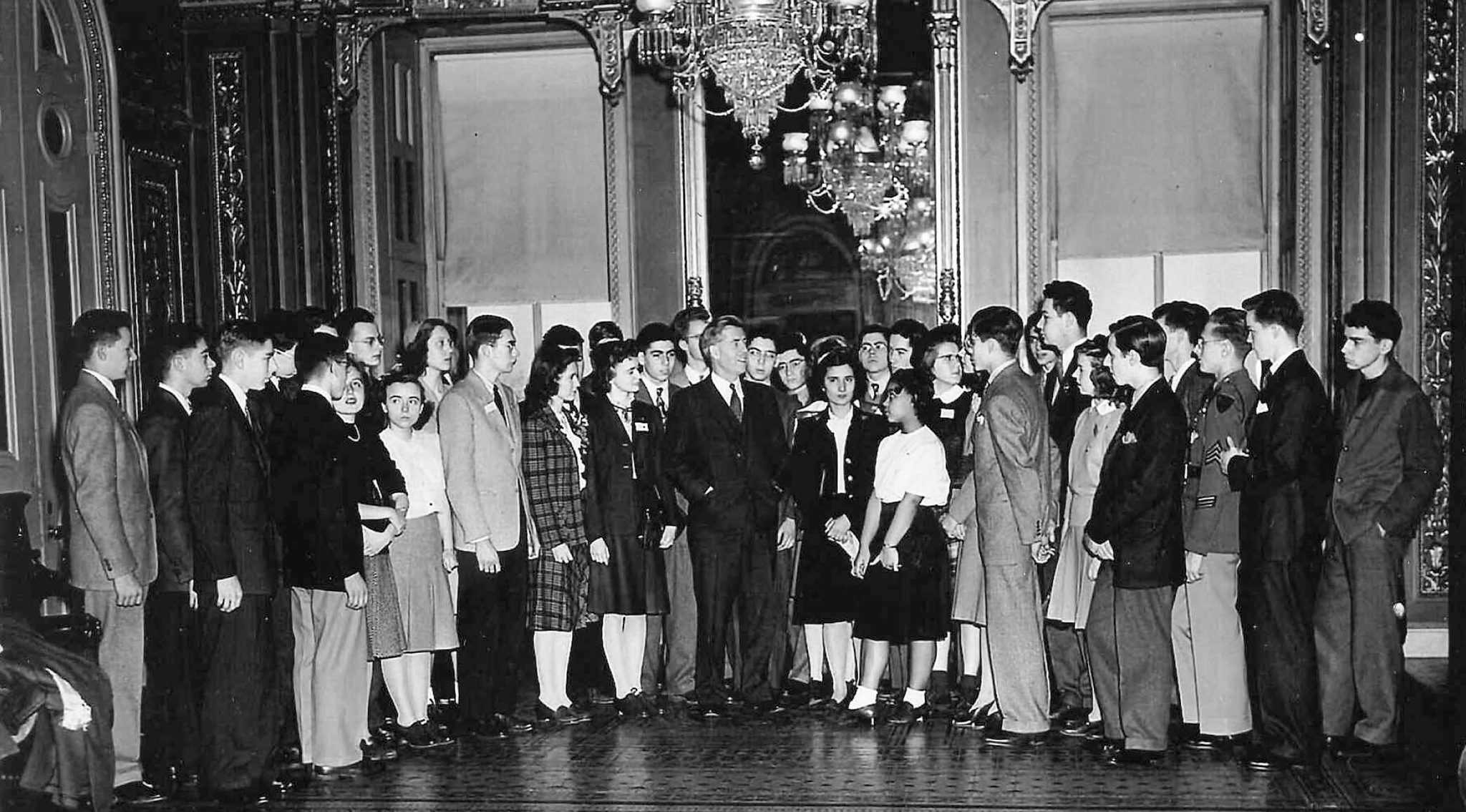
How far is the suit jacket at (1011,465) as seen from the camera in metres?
5.59

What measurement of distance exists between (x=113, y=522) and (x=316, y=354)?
34.8 inches

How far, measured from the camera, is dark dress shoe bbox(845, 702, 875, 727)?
6074 millimetres

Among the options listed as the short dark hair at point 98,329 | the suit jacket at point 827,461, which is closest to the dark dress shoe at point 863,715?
the suit jacket at point 827,461

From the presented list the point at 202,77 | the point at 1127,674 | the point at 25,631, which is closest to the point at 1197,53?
the point at 1127,674

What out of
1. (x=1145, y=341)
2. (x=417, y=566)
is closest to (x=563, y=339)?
(x=417, y=566)

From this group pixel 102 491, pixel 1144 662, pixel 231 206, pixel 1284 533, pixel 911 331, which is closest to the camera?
pixel 102 491

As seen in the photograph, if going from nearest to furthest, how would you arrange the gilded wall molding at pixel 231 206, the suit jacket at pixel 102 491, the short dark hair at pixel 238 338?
the suit jacket at pixel 102 491 < the short dark hair at pixel 238 338 < the gilded wall molding at pixel 231 206

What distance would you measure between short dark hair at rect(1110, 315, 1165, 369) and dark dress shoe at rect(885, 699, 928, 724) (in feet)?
5.97

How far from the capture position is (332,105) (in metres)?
8.54

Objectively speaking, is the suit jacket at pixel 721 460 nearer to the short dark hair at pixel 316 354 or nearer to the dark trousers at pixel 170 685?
the short dark hair at pixel 316 354

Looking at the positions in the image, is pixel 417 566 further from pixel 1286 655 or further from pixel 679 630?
pixel 1286 655

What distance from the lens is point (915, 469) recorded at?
592cm

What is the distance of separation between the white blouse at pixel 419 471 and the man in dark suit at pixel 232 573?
76cm

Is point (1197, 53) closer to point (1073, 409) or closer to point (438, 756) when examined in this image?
point (1073, 409)
